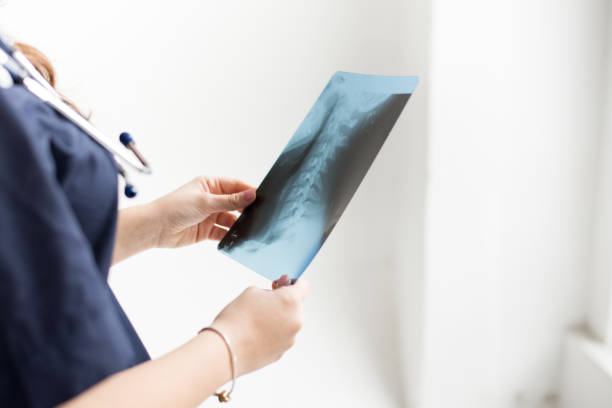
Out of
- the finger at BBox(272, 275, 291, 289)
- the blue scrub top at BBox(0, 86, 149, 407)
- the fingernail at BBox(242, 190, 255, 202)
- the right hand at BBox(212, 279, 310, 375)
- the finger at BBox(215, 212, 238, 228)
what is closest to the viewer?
the blue scrub top at BBox(0, 86, 149, 407)

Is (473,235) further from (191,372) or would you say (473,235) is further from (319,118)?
(191,372)

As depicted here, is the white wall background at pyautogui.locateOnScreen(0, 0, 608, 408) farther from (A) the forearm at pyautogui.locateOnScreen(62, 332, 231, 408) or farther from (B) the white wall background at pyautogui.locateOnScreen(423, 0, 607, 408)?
(A) the forearm at pyautogui.locateOnScreen(62, 332, 231, 408)

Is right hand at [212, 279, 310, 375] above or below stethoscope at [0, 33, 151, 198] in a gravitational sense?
below

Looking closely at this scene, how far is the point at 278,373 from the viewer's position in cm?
113

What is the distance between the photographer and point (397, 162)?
3.38ft

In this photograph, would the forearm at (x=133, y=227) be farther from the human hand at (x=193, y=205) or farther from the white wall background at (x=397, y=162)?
the white wall background at (x=397, y=162)

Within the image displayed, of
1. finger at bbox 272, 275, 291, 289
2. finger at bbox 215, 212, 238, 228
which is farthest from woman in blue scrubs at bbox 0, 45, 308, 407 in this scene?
finger at bbox 215, 212, 238, 228

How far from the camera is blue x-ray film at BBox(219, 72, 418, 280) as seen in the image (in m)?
0.65

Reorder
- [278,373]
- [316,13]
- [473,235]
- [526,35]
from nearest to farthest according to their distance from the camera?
[526,35]
[473,235]
[316,13]
[278,373]

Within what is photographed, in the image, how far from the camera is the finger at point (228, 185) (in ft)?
2.63

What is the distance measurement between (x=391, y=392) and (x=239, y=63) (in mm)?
853

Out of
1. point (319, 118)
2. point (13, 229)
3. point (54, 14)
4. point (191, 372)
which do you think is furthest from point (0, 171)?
point (54, 14)

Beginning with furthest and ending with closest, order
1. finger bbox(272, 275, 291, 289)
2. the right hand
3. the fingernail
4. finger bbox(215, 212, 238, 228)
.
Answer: finger bbox(215, 212, 238, 228), the fingernail, finger bbox(272, 275, 291, 289), the right hand

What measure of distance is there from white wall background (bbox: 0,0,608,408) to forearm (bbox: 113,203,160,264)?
361mm
